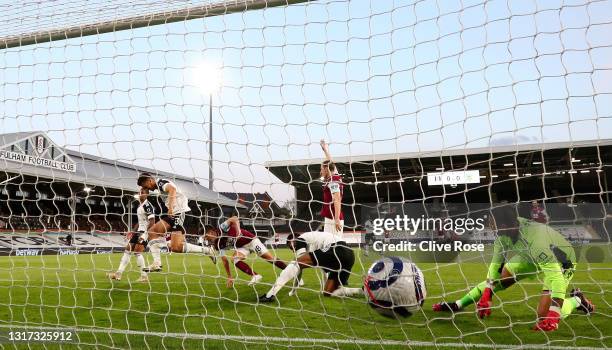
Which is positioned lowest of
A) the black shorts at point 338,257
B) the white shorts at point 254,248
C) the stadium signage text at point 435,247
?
the stadium signage text at point 435,247

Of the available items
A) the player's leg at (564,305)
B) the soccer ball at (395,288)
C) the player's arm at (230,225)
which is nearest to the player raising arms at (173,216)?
the player's arm at (230,225)

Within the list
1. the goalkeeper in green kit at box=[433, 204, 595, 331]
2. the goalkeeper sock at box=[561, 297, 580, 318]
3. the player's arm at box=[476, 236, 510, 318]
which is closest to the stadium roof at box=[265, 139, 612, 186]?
the goalkeeper in green kit at box=[433, 204, 595, 331]

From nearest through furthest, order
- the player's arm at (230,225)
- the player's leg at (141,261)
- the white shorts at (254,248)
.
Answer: the player's arm at (230,225) < the white shorts at (254,248) < the player's leg at (141,261)

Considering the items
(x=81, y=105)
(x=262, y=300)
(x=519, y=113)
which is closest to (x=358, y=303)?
(x=262, y=300)

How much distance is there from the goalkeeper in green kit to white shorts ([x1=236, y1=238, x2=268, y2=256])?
252 centimetres

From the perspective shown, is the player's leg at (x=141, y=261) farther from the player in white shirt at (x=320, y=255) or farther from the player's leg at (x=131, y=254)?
the player in white shirt at (x=320, y=255)

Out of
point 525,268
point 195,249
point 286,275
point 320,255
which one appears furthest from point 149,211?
point 525,268

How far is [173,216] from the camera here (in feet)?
23.7

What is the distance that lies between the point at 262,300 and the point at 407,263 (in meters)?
2.08

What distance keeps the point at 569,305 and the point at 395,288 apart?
75.9 inches

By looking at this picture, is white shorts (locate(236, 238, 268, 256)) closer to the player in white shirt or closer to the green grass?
the green grass

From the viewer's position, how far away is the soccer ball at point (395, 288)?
140 inches

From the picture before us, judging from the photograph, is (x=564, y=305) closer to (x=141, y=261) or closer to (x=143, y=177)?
(x=143, y=177)

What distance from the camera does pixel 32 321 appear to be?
15.1 feet
